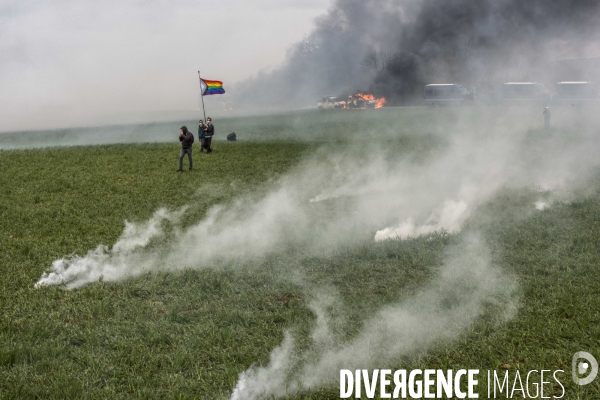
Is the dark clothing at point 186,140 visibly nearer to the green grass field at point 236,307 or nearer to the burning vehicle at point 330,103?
the green grass field at point 236,307

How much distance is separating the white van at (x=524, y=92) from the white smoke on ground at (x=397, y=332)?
1117 centimetres

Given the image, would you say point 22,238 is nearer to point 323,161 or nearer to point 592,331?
point 592,331

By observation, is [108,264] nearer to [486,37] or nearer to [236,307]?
[236,307]

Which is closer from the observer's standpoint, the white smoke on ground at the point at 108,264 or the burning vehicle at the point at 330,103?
the white smoke on ground at the point at 108,264

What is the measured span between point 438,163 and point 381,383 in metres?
13.3

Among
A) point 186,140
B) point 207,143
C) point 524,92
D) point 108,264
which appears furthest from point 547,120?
point 108,264

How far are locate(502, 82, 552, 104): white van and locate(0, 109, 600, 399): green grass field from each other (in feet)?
19.5

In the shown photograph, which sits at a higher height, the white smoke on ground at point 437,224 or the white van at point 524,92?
the white van at point 524,92

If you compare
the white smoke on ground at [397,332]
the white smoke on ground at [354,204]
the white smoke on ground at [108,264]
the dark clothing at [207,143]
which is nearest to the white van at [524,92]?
the white smoke on ground at [354,204]

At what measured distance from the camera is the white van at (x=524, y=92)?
1711cm

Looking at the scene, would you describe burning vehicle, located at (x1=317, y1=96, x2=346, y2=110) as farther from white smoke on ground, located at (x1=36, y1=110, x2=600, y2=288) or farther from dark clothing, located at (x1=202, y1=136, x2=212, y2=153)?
white smoke on ground, located at (x1=36, y1=110, x2=600, y2=288)

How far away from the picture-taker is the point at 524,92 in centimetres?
1920

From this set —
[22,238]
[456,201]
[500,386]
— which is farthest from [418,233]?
[22,238]

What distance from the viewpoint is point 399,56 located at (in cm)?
1407
